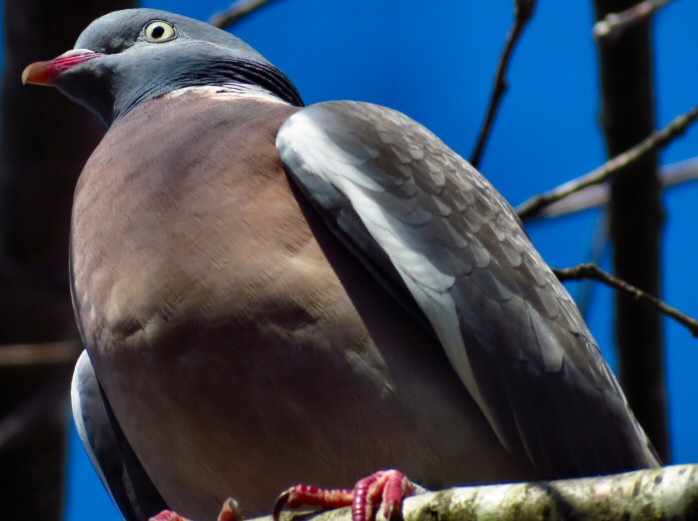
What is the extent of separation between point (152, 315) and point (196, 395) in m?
0.25

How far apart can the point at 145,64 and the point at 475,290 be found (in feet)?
5.91

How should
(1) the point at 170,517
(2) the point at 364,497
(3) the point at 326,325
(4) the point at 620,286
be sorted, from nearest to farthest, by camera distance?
(2) the point at 364,497
(3) the point at 326,325
(1) the point at 170,517
(4) the point at 620,286

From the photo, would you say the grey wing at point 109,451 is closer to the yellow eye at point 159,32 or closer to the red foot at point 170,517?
the red foot at point 170,517

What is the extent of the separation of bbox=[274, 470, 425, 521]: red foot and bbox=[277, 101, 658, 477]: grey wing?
1.52 ft

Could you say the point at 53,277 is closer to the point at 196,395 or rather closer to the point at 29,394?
the point at 29,394

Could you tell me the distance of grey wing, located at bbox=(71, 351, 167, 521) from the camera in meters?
3.88

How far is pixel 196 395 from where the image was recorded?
3242mm

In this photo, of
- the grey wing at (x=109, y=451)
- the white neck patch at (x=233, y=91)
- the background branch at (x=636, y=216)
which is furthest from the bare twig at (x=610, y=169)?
the grey wing at (x=109, y=451)

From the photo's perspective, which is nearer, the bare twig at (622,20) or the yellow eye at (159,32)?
the bare twig at (622,20)

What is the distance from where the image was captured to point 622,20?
4.20m

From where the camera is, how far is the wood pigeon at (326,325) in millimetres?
3152

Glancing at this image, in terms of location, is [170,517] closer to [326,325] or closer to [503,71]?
[326,325]

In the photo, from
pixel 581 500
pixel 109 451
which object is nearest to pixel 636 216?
pixel 109 451

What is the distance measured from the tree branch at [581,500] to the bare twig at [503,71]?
155 centimetres
